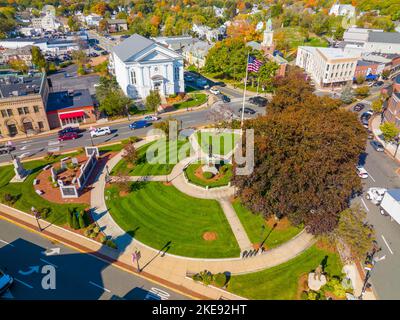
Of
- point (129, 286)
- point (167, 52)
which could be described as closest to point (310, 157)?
point (129, 286)

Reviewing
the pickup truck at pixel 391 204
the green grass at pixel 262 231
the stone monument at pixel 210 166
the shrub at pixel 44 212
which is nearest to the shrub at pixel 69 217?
the shrub at pixel 44 212

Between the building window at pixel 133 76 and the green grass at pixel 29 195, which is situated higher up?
the building window at pixel 133 76

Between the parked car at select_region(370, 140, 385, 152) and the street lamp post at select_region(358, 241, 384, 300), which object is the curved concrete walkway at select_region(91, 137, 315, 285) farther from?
the parked car at select_region(370, 140, 385, 152)

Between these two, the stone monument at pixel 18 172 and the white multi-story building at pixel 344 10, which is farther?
the white multi-story building at pixel 344 10

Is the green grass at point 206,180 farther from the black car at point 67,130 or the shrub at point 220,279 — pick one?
the black car at point 67,130
